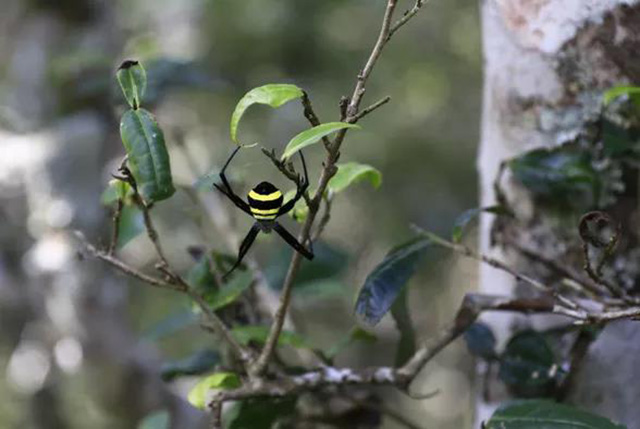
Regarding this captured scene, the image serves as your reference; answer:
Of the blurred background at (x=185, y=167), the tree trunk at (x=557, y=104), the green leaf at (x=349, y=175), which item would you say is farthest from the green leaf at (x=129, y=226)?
the tree trunk at (x=557, y=104)

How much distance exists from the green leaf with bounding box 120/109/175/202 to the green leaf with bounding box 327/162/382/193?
0.55 ft

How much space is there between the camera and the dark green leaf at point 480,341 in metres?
0.84

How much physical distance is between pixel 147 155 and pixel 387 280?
0.25 m

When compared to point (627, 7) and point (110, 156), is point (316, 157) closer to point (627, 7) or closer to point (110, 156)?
point (110, 156)

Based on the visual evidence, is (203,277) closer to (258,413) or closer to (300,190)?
(258,413)

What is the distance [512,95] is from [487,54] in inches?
2.0

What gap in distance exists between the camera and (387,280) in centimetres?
75

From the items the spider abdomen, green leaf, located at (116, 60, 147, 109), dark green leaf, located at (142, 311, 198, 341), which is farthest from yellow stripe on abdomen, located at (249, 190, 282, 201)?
dark green leaf, located at (142, 311, 198, 341)

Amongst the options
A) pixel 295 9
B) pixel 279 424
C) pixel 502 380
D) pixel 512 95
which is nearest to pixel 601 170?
pixel 512 95

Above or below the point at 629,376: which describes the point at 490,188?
above

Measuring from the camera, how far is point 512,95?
844 millimetres

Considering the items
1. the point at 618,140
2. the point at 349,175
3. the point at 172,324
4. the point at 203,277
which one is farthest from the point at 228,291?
the point at 618,140

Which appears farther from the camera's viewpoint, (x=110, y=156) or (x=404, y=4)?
(x=404, y=4)

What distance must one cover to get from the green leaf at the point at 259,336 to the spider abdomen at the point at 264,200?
212 mm
